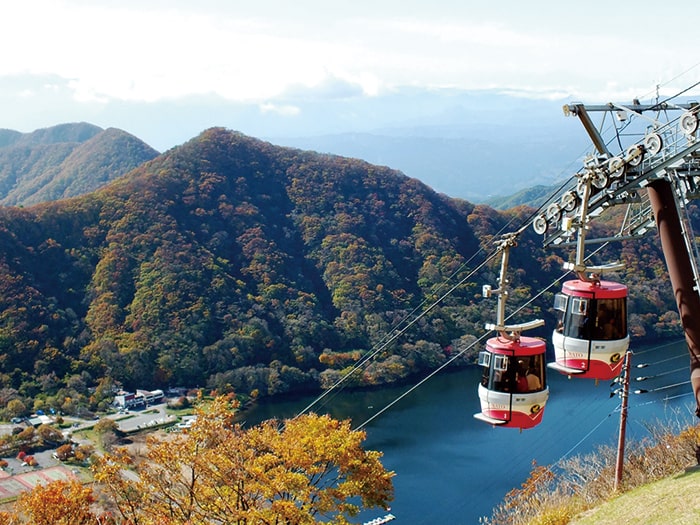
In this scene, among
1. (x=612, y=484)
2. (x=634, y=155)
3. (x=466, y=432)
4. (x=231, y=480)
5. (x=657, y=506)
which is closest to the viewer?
(x=634, y=155)

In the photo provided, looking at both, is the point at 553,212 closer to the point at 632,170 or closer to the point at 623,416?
the point at 632,170

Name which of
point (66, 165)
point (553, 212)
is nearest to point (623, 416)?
point (553, 212)

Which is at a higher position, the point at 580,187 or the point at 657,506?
the point at 580,187

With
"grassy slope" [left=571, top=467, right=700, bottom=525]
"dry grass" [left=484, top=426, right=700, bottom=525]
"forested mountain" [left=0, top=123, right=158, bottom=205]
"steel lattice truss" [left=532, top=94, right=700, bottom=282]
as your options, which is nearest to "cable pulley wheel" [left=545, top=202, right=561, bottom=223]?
"steel lattice truss" [left=532, top=94, right=700, bottom=282]

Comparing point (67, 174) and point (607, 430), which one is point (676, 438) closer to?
point (607, 430)

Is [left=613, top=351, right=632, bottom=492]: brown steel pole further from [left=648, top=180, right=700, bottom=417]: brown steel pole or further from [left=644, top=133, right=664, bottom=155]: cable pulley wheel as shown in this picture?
[left=644, top=133, right=664, bottom=155]: cable pulley wheel

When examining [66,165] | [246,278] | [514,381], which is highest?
[66,165]
